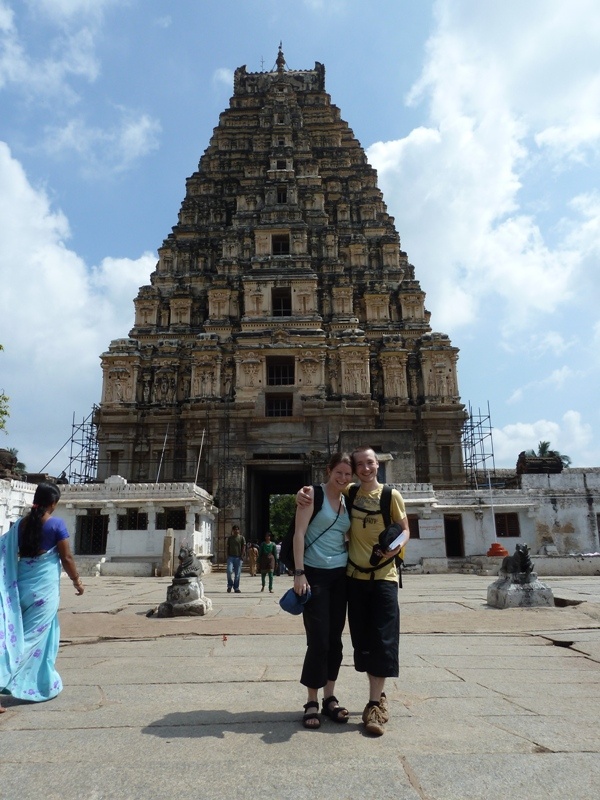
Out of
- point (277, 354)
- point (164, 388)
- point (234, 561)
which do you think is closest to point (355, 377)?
point (277, 354)

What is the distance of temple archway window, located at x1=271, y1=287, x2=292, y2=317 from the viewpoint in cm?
3343

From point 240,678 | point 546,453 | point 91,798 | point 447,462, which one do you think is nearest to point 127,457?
point 447,462

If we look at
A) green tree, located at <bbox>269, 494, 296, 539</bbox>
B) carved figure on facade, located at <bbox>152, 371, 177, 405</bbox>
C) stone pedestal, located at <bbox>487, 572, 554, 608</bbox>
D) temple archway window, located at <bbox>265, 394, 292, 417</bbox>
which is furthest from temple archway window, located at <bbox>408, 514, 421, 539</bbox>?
green tree, located at <bbox>269, 494, 296, 539</bbox>

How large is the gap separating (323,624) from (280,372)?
2774cm

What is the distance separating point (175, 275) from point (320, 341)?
1076 centimetres

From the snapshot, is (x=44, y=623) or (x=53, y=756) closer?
(x=53, y=756)

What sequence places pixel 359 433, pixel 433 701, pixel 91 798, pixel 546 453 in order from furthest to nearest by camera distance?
pixel 546 453 → pixel 359 433 → pixel 433 701 → pixel 91 798

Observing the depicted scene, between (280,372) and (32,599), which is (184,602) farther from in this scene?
(280,372)

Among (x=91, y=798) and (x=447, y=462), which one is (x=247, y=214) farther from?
(x=91, y=798)

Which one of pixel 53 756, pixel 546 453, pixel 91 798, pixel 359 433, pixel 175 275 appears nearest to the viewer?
pixel 91 798

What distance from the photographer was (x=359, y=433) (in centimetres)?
2627

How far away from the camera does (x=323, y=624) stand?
409cm

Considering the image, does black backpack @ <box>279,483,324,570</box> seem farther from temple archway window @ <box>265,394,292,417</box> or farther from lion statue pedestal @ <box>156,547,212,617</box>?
temple archway window @ <box>265,394,292,417</box>

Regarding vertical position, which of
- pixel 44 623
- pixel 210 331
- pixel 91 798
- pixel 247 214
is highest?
pixel 247 214
